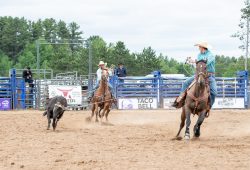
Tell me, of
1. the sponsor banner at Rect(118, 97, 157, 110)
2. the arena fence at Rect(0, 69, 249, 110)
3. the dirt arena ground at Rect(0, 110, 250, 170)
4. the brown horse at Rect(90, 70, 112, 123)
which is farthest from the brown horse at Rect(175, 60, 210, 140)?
the sponsor banner at Rect(118, 97, 157, 110)

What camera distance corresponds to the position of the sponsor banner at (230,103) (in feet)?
99.6

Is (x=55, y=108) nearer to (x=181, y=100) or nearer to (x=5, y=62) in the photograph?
(x=181, y=100)

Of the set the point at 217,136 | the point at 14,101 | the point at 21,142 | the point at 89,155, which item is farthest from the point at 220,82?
the point at 89,155

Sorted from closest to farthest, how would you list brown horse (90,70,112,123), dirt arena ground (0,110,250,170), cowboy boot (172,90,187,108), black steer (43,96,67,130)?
dirt arena ground (0,110,250,170) → cowboy boot (172,90,187,108) → black steer (43,96,67,130) → brown horse (90,70,112,123)

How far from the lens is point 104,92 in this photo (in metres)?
20.0

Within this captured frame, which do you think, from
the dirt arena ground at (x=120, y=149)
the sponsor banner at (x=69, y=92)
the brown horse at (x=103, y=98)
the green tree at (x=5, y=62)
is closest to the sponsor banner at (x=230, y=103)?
the sponsor banner at (x=69, y=92)

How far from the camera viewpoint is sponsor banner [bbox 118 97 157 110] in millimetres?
29594

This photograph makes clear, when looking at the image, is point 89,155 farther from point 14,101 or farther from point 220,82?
point 220,82

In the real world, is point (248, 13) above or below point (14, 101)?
above

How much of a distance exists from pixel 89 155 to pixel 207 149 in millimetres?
2209

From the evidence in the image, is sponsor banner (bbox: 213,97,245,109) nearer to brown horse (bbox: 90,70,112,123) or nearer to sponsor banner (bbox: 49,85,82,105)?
sponsor banner (bbox: 49,85,82,105)

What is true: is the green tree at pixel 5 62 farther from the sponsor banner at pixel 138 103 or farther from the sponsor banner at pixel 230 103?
the sponsor banner at pixel 230 103

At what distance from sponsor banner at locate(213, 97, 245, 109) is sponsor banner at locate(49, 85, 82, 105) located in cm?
667

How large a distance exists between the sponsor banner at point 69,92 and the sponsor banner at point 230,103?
6.67 meters
